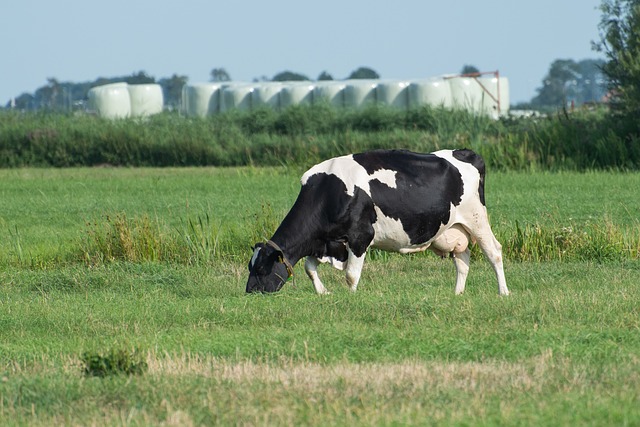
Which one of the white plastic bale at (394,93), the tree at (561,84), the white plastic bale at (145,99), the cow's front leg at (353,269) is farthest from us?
the tree at (561,84)

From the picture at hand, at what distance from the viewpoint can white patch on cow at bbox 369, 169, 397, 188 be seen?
504 inches

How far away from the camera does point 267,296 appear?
12.3 metres

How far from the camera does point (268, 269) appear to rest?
1266 centimetres

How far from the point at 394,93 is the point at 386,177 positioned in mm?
43242

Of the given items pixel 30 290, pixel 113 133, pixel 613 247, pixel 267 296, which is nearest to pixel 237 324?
pixel 267 296

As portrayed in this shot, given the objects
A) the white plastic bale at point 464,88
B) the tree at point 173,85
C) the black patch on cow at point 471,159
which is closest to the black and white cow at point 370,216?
the black patch on cow at point 471,159

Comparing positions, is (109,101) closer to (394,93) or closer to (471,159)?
(394,93)

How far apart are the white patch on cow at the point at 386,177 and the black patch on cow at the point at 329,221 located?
0.26 meters

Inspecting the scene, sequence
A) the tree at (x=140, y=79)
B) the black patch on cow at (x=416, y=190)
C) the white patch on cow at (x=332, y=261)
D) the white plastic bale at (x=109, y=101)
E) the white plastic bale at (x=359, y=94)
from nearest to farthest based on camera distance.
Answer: the black patch on cow at (x=416, y=190), the white patch on cow at (x=332, y=261), the white plastic bale at (x=359, y=94), the white plastic bale at (x=109, y=101), the tree at (x=140, y=79)

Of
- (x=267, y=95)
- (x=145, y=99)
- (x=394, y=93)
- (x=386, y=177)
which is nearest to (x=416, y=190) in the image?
(x=386, y=177)

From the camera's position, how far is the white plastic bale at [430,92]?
53.0m

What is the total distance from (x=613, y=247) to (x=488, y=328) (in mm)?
6384

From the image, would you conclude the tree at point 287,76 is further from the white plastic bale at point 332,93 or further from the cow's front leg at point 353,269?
the cow's front leg at point 353,269

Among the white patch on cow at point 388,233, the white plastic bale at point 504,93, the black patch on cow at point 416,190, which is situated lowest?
the white plastic bale at point 504,93
